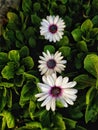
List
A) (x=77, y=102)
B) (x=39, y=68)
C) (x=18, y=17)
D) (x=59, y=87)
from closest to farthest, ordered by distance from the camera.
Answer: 1. (x=59, y=87)
2. (x=77, y=102)
3. (x=39, y=68)
4. (x=18, y=17)

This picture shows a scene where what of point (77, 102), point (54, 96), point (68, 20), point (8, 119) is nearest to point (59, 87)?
point (54, 96)

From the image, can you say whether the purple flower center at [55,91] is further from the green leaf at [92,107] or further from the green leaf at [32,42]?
the green leaf at [32,42]

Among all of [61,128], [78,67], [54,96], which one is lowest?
[61,128]

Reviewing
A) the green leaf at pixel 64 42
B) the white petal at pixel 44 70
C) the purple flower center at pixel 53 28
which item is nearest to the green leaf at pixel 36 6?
the purple flower center at pixel 53 28

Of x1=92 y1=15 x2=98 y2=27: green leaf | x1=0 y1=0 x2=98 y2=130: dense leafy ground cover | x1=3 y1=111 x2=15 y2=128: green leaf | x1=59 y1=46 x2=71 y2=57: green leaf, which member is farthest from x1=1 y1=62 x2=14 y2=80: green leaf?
x1=92 y1=15 x2=98 y2=27: green leaf

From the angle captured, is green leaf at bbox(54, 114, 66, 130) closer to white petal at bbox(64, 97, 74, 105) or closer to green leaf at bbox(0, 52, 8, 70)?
white petal at bbox(64, 97, 74, 105)

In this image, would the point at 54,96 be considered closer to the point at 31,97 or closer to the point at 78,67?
the point at 31,97
